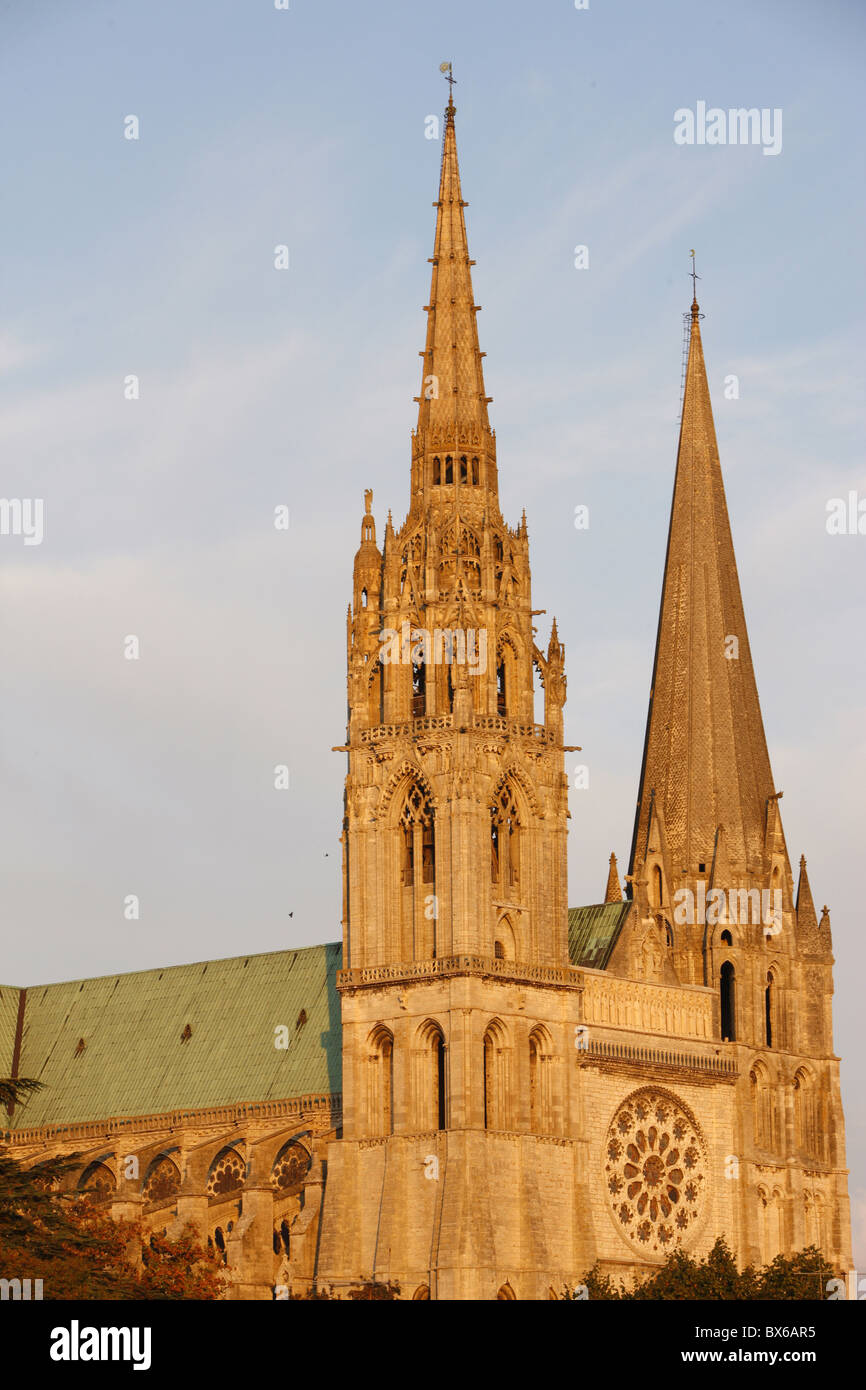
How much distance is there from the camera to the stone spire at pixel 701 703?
393 feet

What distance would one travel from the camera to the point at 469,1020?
98.1 m

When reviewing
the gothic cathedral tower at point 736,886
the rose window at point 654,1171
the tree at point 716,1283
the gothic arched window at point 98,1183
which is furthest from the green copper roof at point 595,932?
the gothic arched window at point 98,1183

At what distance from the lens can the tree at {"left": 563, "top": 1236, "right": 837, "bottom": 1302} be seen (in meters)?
87.5

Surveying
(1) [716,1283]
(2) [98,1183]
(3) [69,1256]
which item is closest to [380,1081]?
(2) [98,1183]

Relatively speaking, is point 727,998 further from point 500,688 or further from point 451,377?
point 451,377

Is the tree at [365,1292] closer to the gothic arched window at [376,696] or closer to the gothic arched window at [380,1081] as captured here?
the gothic arched window at [380,1081]

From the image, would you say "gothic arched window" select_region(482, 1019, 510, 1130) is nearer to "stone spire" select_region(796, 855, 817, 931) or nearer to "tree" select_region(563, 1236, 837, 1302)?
"tree" select_region(563, 1236, 837, 1302)

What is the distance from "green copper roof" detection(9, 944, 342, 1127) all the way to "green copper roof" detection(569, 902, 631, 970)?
8.09m

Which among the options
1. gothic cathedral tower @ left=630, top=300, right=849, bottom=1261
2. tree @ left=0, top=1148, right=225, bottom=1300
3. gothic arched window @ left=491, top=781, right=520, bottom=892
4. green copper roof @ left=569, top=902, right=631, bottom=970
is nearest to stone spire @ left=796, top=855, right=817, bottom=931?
gothic cathedral tower @ left=630, top=300, right=849, bottom=1261

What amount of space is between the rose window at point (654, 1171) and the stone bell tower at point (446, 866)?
380 centimetres

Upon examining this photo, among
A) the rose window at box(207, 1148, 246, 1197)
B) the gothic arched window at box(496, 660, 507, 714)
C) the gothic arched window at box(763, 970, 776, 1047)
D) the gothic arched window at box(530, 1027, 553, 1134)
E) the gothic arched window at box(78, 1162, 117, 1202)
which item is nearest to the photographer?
the gothic arched window at box(530, 1027, 553, 1134)

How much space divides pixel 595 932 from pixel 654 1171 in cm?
929

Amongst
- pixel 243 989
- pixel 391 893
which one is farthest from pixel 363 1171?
pixel 243 989
